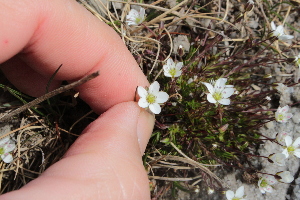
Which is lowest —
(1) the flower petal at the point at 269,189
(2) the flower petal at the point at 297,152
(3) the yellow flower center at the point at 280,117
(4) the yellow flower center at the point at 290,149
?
(1) the flower petal at the point at 269,189

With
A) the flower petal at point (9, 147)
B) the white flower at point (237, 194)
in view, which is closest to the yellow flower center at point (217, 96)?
the white flower at point (237, 194)

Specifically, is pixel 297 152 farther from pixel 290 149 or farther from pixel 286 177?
pixel 286 177

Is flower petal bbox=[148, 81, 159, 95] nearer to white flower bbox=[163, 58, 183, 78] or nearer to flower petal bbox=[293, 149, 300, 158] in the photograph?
white flower bbox=[163, 58, 183, 78]

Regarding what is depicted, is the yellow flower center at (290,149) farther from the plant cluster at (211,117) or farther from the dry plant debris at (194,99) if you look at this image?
the dry plant debris at (194,99)

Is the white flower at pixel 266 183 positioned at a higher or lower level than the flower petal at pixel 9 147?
lower

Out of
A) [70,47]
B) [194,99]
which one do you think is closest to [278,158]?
[194,99]

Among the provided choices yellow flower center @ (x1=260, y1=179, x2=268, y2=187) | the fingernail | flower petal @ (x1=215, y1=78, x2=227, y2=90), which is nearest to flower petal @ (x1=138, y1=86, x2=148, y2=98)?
the fingernail
